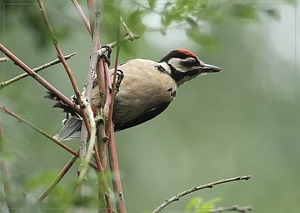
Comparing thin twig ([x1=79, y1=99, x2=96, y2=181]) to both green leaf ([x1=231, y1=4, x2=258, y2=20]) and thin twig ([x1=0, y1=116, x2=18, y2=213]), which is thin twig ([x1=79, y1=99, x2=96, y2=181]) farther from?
green leaf ([x1=231, y1=4, x2=258, y2=20])

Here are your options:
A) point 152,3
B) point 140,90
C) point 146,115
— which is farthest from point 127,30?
point 146,115

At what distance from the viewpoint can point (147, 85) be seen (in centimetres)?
246

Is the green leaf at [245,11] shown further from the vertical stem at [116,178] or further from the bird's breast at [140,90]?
the bird's breast at [140,90]

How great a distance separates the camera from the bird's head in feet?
8.38

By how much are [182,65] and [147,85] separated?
0.75 ft

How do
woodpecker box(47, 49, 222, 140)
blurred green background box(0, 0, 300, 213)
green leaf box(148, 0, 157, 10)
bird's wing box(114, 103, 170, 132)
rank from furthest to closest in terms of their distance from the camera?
blurred green background box(0, 0, 300, 213) < bird's wing box(114, 103, 170, 132) < woodpecker box(47, 49, 222, 140) < green leaf box(148, 0, 157, 10)

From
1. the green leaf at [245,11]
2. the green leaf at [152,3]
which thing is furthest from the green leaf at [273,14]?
the green leaf at [152,3]

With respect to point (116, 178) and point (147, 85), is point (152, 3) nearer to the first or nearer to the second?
point (116, 178)

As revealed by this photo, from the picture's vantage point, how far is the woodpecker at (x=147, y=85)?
2406 millimetres

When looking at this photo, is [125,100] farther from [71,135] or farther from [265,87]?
[265,87]

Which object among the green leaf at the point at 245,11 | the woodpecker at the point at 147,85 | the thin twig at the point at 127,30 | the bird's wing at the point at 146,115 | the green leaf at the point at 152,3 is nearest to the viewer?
the thin twig at the point at 127,30

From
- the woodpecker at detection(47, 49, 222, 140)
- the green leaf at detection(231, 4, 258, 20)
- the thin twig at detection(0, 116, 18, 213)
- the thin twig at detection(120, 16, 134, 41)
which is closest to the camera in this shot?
the thin twig at detection(0, 116, 18, 213)

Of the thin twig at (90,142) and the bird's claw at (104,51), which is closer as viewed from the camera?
the thin twig at (90,142)

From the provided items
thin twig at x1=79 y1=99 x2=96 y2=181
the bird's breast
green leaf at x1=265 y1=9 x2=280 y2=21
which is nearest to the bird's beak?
the bird's breast
